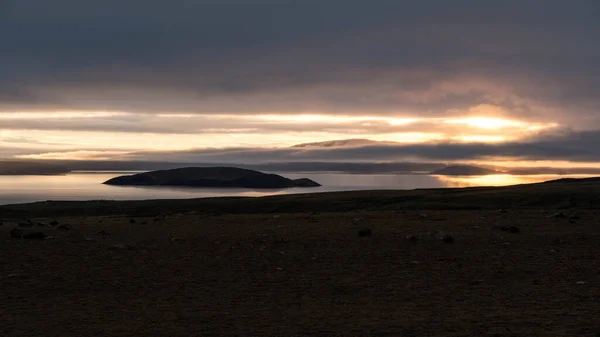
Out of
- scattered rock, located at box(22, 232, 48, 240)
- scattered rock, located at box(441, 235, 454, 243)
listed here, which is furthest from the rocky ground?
scattered rock, located at box(22, 232, 48, 240)

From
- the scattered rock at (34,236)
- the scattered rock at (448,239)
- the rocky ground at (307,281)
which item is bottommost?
the rocky ground at (307,281)

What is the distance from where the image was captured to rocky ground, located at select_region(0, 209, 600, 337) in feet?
37.9

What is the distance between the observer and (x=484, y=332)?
10680mm

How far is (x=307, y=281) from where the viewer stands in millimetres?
15750

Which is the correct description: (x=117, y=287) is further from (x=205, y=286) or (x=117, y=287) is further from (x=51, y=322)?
(x=51, y=322)

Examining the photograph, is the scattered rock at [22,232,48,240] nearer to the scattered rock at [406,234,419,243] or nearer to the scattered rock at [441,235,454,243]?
the scattered rock at [406,234,419,243]

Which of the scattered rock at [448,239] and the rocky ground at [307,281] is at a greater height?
the scattered rock at [448,239]

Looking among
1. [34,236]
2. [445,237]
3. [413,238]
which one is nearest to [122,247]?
[34,236]

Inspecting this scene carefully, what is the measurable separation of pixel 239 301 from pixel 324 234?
939cm

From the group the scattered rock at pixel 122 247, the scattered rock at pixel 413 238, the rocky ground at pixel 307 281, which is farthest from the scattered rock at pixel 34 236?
the scattered rock at pixel 413 238

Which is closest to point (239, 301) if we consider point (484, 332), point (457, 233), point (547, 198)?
point (484, 332)

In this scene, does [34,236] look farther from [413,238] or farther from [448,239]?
[448,239]

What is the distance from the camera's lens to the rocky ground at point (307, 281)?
11.5 metres

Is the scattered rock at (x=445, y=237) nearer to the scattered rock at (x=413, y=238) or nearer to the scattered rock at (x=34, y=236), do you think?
the scattered rock at (x=413, y=238)
